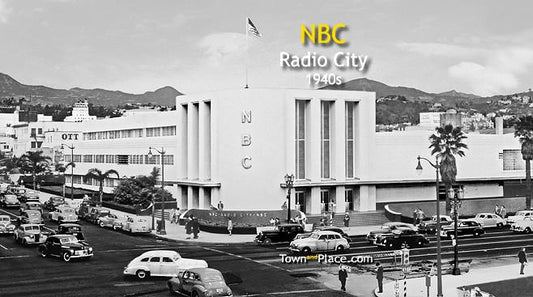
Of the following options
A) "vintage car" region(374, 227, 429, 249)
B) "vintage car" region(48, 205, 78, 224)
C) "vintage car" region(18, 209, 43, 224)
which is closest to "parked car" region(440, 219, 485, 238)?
"vintage car" region(374, 227, 429, 249)

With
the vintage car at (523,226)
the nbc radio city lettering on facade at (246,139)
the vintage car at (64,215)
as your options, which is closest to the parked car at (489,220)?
the vintage car at (523,226)

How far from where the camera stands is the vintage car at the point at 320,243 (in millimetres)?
46469

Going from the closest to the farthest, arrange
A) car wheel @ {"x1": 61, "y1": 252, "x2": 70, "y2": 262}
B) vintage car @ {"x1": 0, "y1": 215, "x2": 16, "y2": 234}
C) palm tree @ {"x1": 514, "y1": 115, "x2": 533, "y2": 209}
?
1. car wheel @ {"x1": 61, "y1": 252, "x2": 70, "y2": 262}
2. vintage car @ {"x1": 0, "y1": 215, "x2": 16, "y2": 234}
3. palm tree @ {"x1": 514, "y1": 115, "x2": 533, "y2": 209}

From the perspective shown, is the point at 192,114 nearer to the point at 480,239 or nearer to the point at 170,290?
the point at 480,239

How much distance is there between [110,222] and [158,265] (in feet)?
96.8

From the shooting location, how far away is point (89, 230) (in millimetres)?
62594

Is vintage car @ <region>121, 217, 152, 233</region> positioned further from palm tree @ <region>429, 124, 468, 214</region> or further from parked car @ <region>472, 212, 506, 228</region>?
parked car @ <region>472, 212, 506, 228</region>

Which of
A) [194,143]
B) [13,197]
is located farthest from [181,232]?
[13,197]

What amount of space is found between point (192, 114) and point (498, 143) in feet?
140

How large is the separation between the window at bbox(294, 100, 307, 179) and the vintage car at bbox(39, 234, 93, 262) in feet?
103

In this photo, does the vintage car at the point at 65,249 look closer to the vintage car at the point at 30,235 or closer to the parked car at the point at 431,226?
the vintage car at the point at 30,235

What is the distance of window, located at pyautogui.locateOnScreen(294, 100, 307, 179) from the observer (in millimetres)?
70438

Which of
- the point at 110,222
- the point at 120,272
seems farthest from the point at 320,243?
the point at 110,222

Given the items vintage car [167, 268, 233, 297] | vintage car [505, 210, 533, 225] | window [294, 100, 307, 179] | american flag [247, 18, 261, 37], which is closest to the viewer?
vintage car [167, 268, 233, 297]
